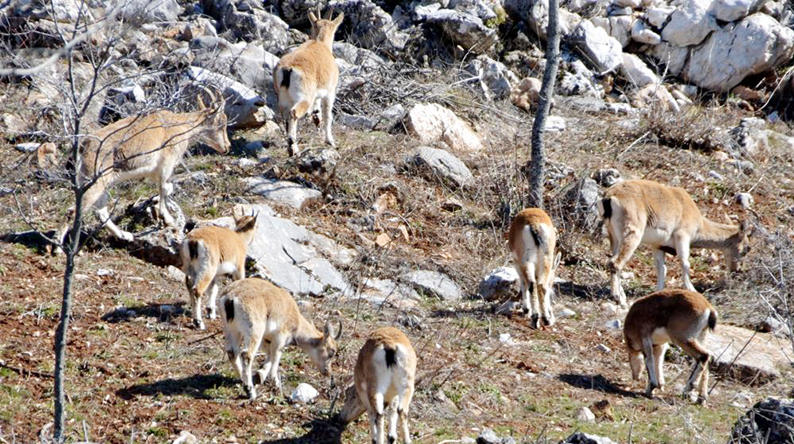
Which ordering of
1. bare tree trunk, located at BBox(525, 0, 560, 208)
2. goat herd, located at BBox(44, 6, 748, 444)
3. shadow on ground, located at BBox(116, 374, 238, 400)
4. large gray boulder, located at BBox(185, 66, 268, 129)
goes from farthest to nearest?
large gray boulder, located at BBox(185, 66, 268, 129)
bare tree trunk, located at BBox(525, 0, 560, 208)
shadow on ground, located at BBox(116, 374, 238, 400)
goat herd, located at BBox(44, 6, 748, 444)

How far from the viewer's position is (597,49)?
64.0ft

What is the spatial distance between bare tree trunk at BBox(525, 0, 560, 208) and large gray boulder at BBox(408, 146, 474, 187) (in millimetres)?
1330

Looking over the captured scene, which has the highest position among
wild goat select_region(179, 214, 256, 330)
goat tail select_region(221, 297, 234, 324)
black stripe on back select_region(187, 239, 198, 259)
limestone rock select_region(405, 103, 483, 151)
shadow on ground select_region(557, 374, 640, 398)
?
goat tail select_region(221, 297, 234, 324)

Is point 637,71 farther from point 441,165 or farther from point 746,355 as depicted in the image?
point 746,355

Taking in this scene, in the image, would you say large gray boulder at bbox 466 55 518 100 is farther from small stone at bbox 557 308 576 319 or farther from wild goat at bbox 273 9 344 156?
small stone at bbox 557 308 576 319

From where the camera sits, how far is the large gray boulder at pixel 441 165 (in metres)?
14.8

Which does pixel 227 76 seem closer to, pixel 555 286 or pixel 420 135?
pixel 420 135

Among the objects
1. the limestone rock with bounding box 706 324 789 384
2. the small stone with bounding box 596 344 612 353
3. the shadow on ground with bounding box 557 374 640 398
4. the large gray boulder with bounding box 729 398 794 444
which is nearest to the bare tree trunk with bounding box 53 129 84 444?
the large gray boulder with bounding box 729 398 794 444

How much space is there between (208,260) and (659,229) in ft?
20.9

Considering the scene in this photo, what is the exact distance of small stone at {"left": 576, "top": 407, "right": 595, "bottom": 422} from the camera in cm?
862

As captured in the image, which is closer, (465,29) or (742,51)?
(465,29)

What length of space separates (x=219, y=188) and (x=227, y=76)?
3.19 meters

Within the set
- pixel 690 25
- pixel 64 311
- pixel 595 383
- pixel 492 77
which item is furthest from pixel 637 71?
pixel 64 311

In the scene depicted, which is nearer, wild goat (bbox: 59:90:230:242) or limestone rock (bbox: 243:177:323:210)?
wild goat (bbox: 59:90:230:242)
